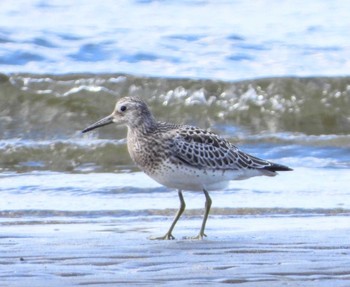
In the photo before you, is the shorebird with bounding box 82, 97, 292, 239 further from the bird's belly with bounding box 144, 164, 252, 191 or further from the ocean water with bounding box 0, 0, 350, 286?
the ocean water with bounding box 0, 0, 350, 286

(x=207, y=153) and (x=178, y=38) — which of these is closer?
(x=207, y=153)

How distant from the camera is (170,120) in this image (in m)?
13.4

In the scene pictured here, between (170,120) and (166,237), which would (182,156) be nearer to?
(166,237)

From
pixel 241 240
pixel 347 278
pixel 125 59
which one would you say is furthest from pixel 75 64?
pixel 347 278

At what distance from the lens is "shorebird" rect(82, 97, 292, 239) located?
25.3 ft

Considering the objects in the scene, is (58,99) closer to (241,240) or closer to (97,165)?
(97,165)

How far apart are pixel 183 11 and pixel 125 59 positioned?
2.89 m

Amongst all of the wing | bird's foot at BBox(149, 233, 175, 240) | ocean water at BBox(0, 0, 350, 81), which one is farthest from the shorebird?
ocean water at BBox(0, 0, 350, 81)

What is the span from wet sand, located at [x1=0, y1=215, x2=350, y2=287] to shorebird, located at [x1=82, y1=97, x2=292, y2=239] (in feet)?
1.05

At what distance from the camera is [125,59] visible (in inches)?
590

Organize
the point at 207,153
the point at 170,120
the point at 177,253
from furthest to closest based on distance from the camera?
the point at 170,120
the point at 207,153
the point at 177,253

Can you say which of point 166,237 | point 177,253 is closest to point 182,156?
point 166,237

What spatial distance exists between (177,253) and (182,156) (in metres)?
1.52

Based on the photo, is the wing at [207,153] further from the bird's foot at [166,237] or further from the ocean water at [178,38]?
the ocean water at [178,38]
